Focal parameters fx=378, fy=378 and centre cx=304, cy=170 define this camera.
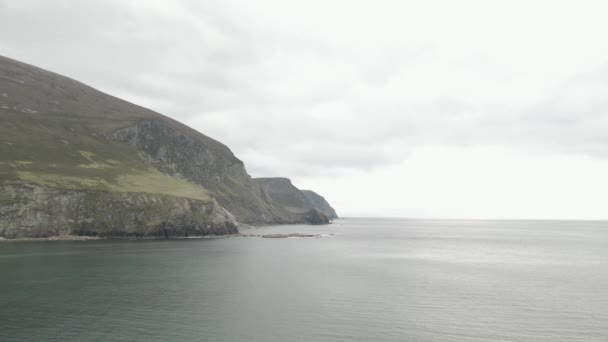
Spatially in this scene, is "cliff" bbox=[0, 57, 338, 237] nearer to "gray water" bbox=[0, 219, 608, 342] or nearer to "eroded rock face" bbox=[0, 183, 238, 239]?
"eroded rock face" bbox=[0, 183, 238, 239]

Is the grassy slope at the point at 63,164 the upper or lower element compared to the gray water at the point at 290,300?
upper

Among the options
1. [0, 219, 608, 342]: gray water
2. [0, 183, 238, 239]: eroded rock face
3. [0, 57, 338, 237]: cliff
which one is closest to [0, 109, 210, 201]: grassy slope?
[0, 57, 338, 237]: cliff

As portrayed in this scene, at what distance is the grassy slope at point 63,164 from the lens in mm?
142875

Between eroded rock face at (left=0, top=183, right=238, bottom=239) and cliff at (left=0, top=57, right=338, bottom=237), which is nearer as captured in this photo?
eroded rock face at (left=0, top=183, right=238, bottom=239)

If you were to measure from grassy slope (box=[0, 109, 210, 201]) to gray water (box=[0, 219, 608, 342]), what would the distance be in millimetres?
61995

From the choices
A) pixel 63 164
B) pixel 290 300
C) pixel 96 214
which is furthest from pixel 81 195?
pixel 290 300

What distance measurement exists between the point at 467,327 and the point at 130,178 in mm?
163416

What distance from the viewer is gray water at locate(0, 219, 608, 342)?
36.9 meters

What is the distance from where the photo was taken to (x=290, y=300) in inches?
2013

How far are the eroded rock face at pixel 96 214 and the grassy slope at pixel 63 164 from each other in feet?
19.0

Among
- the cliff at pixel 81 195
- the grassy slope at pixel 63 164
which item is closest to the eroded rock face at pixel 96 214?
the cliff at pixel 81 195

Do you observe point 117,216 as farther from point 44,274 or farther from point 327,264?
point 327,264

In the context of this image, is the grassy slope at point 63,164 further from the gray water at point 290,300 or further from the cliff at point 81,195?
the gray water at point 290,300

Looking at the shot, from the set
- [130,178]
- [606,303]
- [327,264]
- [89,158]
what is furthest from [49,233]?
[606,303]
